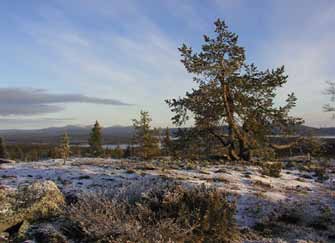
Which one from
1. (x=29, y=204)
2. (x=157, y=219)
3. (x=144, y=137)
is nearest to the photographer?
(x=157, y=219)

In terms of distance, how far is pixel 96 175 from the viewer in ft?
43.0

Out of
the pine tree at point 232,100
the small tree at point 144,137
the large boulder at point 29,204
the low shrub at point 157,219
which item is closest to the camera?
the low shrub at point 157,219

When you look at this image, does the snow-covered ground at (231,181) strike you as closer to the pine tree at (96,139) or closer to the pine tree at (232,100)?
the pine tree at (232,100)

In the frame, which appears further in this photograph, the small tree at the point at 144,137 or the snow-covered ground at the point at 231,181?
the small tree at the point at 144,137

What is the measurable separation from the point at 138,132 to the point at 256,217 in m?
41.2

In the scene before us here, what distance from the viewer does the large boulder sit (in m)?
7.00

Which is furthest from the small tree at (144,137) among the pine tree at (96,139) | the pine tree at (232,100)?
the pine tree at (232,100)

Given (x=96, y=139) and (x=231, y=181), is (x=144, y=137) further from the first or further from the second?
(x=231, y=181)

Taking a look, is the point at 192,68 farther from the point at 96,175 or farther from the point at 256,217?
the point at 256,217

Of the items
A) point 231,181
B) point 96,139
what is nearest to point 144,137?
point 96,139

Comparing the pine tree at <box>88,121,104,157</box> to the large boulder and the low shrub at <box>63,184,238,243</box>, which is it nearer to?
the large boulder

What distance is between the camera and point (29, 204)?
775 cm

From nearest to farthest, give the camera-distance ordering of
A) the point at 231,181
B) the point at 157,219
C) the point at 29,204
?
the point at 157,219 → the point at 29,204 → the point at 231,181

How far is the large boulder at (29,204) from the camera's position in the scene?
6996 mm
